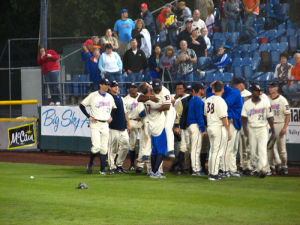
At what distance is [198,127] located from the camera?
1454 cm

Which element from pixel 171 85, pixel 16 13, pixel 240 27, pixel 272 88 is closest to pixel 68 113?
pixel 171 85

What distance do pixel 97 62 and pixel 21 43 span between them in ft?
34.8

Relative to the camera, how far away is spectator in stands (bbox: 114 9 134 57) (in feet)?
76.7

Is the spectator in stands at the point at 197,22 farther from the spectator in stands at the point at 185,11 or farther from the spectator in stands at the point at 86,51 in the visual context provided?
the spectator in stands at the point at 86,51

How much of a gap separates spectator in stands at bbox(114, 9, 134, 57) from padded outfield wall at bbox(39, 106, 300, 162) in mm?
2943

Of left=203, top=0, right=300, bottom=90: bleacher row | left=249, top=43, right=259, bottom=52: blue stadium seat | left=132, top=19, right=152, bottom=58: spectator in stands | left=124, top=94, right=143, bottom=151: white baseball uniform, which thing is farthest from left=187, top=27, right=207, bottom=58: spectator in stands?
left=124, top=94, right=143, bottom=151: white baseball uniform

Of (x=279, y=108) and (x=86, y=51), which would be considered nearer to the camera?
(x=279, y=108)

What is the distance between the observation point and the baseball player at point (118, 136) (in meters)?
15.4

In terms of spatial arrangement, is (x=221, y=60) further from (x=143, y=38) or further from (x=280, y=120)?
(x=280, y=120)

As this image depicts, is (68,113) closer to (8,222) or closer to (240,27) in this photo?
(240,27)

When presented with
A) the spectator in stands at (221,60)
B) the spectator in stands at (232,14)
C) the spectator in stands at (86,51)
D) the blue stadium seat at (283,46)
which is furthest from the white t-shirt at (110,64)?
the blue stadium seat at (283,46)

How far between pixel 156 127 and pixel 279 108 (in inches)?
125

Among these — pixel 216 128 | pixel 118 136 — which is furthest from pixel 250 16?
pixel 216 128

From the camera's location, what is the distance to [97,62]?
73.2ft
